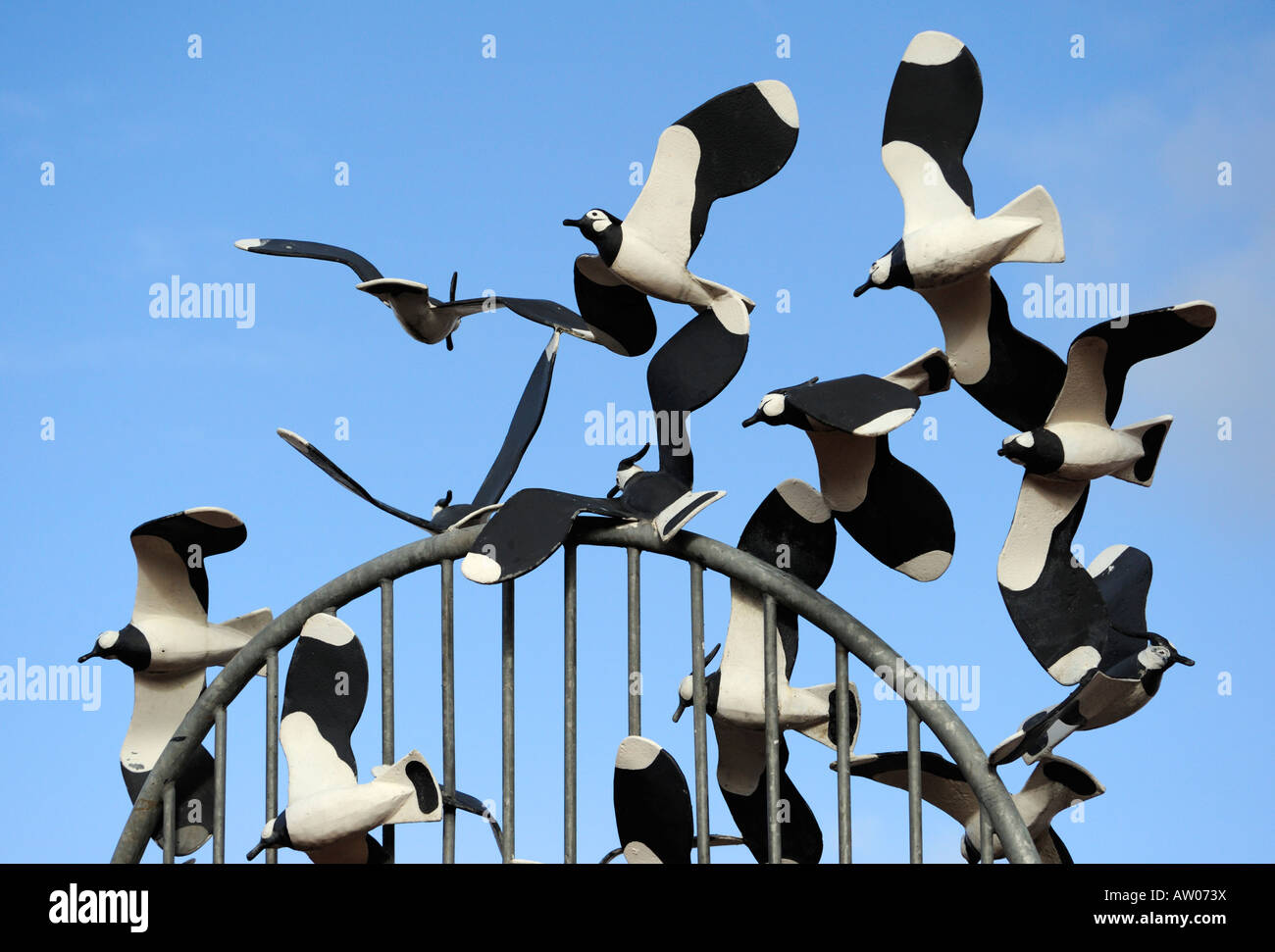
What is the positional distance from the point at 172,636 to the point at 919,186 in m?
2.00

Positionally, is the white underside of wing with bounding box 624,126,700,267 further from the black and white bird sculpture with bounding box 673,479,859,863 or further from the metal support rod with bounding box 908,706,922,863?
the metal support rod with bounding box 908,706,922,863

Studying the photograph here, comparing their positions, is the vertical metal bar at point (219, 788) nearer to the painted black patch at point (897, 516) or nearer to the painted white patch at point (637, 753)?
the painted white patch at point (637, 753)

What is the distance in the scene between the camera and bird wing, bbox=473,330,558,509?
4156 mm

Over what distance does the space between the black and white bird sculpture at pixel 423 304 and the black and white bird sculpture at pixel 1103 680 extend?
3.82 feet

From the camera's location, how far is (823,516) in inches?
152

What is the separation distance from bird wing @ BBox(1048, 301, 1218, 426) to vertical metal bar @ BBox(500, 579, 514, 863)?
1178mm


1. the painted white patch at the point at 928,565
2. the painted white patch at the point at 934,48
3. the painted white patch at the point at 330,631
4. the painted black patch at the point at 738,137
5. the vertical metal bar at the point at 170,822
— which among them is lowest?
the vertical metal bar at the point at 170,822

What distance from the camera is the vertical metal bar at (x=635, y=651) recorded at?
381cm

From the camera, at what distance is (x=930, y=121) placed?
388 cm

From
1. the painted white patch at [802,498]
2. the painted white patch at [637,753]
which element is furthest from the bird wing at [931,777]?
the painted white patch at [802,498]

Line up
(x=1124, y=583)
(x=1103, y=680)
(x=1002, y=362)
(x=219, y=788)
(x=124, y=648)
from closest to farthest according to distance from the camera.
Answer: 1. (x=1103, y=680)
2. (x=1002, y=362)
3. (x=1124, y=583)
4. (x=219, y=788)
5. (x=124, y=648)

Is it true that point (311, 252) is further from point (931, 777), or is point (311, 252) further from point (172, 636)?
point (931, 777)

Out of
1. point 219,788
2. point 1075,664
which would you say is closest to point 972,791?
point 1075,664
